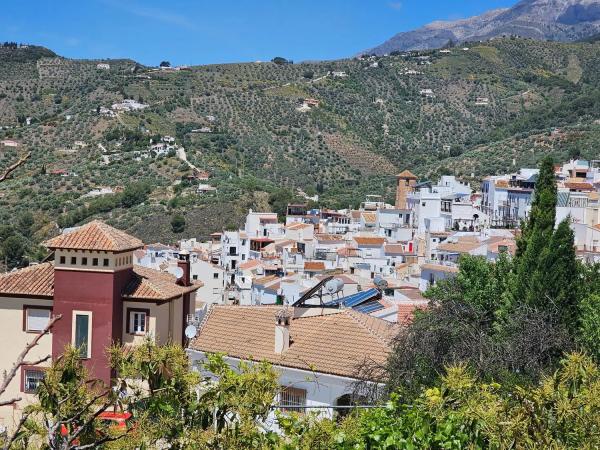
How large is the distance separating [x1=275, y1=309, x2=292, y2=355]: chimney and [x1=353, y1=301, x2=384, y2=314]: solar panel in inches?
229

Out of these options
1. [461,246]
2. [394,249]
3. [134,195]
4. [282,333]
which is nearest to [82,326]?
[282,333]

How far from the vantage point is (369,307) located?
23.1 meters

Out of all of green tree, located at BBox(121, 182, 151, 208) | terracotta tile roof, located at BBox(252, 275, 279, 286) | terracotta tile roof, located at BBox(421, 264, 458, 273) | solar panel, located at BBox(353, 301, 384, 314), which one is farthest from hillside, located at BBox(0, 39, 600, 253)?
solar panel, located at BBox(353, 301, 384, 314)

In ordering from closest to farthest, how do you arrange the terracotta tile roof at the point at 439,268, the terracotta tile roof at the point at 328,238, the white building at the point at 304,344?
the white building at the point at 304,344 → the terracotta tile roof at the point at 439,268 → the terracotta tile roof at the point at 328,238

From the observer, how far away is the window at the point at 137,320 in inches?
754

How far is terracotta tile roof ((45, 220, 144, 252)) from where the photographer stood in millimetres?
18719

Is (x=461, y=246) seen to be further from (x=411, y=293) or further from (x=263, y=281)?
(x=263, y=281)

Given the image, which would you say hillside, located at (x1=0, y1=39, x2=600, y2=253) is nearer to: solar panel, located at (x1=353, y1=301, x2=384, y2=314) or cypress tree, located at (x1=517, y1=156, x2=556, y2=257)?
solar panel, located at (x1=353, y1=301, x2=384, y2=314)

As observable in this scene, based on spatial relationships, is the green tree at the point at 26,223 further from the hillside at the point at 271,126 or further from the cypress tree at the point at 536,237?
the cypress tree at the point at 536,237

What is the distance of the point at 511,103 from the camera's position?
122 meters

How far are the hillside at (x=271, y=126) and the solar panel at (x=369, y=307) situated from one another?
4401cm

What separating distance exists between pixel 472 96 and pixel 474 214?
72.7m

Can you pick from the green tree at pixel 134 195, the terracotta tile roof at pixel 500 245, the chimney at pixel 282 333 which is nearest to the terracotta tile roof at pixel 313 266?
the terracotta tile roof at pixel 500 245

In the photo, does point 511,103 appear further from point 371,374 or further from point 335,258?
point 371,374
